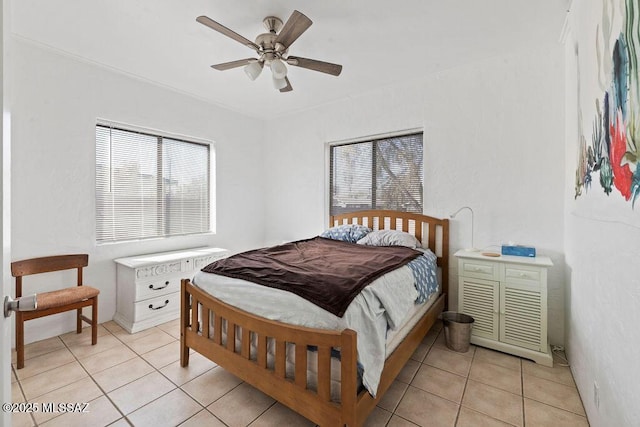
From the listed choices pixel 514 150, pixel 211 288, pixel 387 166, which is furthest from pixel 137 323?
pixel 514 150

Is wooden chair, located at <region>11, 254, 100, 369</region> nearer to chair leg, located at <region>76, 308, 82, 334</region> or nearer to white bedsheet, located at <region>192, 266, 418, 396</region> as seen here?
chair leg, located at <region>76, 308, 82, 334</region>

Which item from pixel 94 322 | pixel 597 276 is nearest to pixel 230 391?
pixel 94 322

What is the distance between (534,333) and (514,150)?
1.64 m

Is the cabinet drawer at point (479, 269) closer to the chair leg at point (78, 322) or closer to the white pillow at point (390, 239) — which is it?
the white pillow at point (390, 239)

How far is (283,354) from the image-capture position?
163cm

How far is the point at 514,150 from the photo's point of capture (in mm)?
2781

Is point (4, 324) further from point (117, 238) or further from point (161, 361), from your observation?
point (117, 238)

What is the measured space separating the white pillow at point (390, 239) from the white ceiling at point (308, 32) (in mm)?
1758

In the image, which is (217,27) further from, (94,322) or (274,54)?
(94,322)

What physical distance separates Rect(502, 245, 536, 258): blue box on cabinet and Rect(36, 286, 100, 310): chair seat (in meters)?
3.71

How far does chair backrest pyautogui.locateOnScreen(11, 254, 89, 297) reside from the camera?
8.04 feet

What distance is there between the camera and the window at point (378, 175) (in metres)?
3.47

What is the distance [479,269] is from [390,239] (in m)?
0.89

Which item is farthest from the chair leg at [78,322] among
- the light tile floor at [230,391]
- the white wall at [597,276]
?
the white wall at [597,276]
